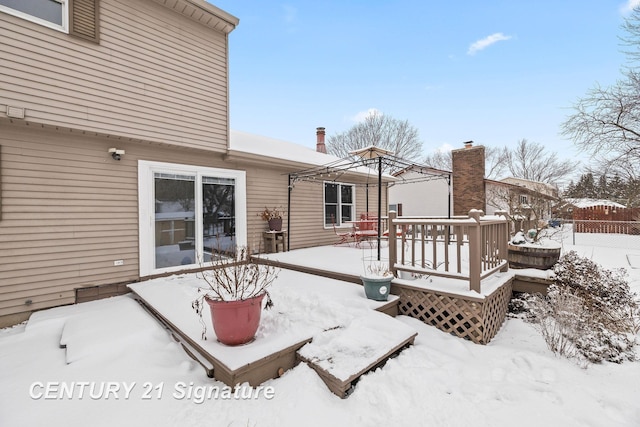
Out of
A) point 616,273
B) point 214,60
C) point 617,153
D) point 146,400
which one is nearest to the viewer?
point 146,400

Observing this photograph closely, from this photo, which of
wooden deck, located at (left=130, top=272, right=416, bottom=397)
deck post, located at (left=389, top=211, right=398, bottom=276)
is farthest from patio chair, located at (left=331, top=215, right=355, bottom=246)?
wooden deck, located at (left=130, top=272, right=416, bottom=397)

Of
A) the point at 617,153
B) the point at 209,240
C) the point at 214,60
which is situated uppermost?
the point at 214,60

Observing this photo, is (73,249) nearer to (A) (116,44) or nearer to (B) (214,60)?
(A) (116,44)

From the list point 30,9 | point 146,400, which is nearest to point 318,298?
point 146,400

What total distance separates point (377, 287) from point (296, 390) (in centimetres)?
175

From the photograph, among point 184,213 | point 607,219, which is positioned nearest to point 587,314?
point 184,213

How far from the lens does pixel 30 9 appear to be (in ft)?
12.3

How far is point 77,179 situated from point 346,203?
263 inches

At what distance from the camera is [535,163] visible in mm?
27453

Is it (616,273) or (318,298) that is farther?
(616,273)

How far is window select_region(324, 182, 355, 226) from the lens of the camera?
334 inches

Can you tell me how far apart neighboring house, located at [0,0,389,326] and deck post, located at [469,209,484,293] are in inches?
140

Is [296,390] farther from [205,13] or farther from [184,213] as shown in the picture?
[205,13]

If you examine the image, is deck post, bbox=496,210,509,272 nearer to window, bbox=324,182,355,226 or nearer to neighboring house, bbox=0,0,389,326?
neighboring house, bbox=0,0,389,326
